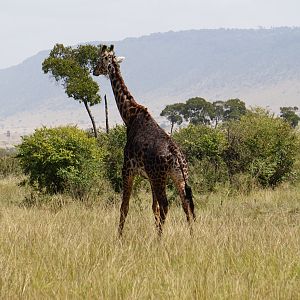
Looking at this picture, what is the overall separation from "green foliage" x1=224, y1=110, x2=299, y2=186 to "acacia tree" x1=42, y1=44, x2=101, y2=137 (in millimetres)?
15696

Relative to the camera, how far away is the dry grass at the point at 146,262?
4879mm

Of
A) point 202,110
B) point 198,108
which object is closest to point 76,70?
point 198,108

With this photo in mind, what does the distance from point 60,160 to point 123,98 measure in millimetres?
6247

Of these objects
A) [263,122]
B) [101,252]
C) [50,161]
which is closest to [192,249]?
[101,252]

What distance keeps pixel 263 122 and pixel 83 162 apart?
7.88m

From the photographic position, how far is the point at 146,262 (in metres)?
6.07

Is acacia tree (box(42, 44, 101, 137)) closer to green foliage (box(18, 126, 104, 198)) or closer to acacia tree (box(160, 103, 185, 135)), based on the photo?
green foliage (box(18, 126, 104, 198))

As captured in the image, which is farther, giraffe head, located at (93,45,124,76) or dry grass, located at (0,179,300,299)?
giraffe head, located at (93,45,124,76)

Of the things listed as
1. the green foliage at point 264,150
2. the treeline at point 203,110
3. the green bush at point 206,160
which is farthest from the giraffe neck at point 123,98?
the treeline at point 203,110

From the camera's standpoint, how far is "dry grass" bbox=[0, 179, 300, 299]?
4879mm

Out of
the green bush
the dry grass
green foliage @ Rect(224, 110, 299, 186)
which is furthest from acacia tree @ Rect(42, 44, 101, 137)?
the dry grass

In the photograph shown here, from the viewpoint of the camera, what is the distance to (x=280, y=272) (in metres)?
5.38

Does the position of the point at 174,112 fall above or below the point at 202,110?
below

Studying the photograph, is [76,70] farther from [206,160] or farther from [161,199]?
[161,199]
